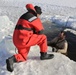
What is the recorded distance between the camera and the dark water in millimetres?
8043

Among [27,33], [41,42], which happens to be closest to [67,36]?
[41,42]

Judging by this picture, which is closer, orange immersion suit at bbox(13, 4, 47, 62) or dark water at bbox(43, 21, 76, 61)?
orange immersion suit at bbox(13, 4, 47, 62)

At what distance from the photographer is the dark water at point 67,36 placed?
804 cm

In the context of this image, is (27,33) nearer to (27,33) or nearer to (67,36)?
(27,33)

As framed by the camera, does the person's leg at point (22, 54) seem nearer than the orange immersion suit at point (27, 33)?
No

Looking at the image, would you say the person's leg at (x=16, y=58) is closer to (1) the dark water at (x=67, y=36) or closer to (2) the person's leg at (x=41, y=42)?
(2) the person's leg at (x=41, y=42)

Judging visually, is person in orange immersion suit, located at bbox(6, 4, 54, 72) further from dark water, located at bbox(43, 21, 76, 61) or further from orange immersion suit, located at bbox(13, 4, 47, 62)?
dark water, located at bbox(43, 21, 76, 61)

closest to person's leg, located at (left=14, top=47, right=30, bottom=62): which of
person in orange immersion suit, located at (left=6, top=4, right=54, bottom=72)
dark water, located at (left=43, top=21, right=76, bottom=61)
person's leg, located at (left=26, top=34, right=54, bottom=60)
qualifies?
person in orange immersion suit, located at (left=6, top=4, right=54, bottom=72)

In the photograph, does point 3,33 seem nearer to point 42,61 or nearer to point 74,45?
point 74,45

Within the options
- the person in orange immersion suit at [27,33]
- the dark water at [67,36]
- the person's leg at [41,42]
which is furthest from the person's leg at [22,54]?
the dark water at [67,36]

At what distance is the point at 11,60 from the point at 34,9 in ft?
3.75

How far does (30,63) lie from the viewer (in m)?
5.03

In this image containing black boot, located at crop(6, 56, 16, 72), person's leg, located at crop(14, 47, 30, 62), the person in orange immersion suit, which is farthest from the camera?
person's leg, located at crop(14, 47, 30, 62)

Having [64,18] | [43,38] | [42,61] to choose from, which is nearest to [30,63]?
[42,61]
